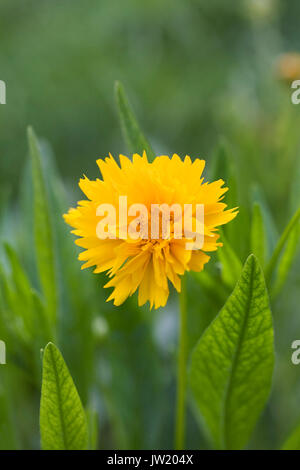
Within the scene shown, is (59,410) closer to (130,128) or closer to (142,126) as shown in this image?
(130,128)

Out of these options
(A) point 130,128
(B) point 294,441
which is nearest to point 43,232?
(A) point 130,128

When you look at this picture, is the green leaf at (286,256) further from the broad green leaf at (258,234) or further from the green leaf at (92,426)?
the green leaf at (92,426)

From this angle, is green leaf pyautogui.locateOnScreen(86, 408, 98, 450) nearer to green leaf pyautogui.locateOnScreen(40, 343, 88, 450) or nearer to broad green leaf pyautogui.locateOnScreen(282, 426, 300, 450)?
green leaf pyautogui.locateOnScreen(40, 343, 88, 450)

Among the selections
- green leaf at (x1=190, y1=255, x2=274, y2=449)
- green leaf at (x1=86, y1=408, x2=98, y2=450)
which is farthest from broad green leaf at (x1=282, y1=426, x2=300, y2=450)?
green leaf at (x1=86, y1=408, x2=98, y2=450)


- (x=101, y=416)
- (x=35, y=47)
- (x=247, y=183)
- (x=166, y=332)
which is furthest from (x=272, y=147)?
(x=35, y=47)

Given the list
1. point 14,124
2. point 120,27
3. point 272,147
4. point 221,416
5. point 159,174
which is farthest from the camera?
point 120,27

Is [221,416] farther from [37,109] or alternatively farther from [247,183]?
[37,109]
